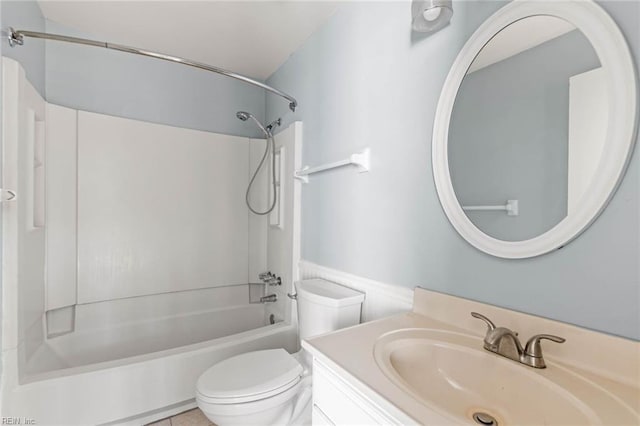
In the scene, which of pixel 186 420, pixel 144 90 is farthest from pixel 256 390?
pixel 144 90

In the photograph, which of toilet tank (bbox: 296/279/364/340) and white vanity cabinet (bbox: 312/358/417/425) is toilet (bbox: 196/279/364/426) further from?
white vanity cabinet (bbox: 312/358/417/425)

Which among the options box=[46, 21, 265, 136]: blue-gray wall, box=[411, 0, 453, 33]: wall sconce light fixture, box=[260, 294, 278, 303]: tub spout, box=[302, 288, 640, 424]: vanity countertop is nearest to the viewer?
box=[302, 288, 640, 424]: vanity countertop

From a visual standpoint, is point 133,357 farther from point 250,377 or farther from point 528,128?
point 528,128

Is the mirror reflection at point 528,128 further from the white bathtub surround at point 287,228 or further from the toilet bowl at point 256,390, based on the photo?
the white bathtub surround at point 287,228

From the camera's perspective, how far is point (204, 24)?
1.90 metres

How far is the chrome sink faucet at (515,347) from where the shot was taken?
2.34ft

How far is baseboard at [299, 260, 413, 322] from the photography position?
3.92 feet

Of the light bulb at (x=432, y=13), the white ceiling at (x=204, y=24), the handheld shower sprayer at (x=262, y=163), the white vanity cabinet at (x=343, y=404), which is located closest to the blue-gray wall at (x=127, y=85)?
the white ceiling at (x=204, y=24)

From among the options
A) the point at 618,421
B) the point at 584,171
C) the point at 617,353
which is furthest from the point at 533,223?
the point at 618,421

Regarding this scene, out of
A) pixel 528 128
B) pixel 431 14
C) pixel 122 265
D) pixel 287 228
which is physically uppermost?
pixel 431 14

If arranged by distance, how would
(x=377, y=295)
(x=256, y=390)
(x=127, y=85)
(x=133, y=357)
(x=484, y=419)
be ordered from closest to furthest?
1. (x=484, y=419)
2. (x=256, y=390)
3. (x=377, y=295)
4. (x=133, y=357)
5. (x=127, y=85)

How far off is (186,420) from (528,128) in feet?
7.06

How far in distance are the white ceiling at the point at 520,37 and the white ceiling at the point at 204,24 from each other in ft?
3.52

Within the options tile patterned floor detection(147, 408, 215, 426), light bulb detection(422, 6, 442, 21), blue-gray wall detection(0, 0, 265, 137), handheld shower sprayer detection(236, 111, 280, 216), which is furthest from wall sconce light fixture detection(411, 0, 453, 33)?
tile patterned floor detection(147, 408, 215, 426)
